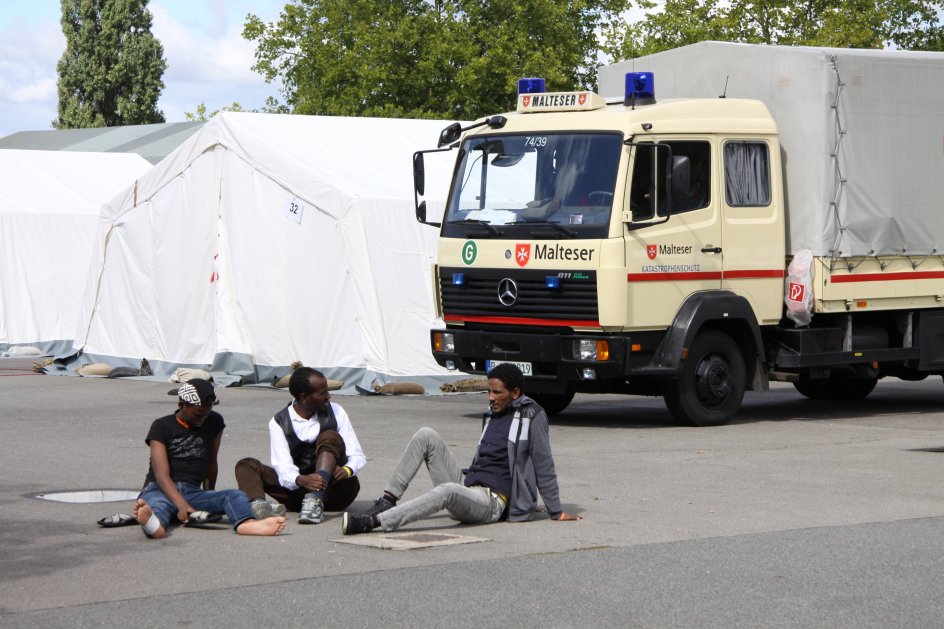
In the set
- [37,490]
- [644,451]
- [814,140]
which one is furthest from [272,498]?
[814,140]

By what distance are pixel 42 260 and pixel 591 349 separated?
1637 centimetres

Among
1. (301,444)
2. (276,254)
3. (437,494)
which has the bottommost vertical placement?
(437,494)

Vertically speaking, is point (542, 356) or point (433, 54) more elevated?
point (433, 54)

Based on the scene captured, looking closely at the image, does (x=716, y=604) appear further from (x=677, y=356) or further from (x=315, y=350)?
(x=315, y=350)

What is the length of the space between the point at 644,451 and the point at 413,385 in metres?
6.16

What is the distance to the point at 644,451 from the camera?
529 inches

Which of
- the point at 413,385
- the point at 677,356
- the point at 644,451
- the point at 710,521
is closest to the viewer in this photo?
the point at 710,521

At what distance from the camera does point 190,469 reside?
9.13m

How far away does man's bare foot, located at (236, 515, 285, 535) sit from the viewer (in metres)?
8.80

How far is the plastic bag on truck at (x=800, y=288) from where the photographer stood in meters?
15.7

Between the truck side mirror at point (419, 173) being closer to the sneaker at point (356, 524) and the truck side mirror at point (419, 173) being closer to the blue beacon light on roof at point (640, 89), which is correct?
the blue beacon light on roof at point (640, 89)

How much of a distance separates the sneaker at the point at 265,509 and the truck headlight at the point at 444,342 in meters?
6.62

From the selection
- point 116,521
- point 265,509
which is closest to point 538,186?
point 265,509

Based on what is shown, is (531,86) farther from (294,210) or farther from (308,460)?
(308,460)
